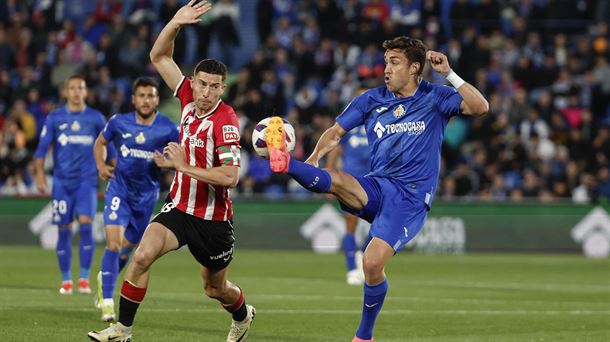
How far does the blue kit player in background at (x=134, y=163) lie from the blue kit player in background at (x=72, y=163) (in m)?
1.90

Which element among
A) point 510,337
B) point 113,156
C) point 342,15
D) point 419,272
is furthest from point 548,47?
point 510,337

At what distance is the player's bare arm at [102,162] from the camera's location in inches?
536

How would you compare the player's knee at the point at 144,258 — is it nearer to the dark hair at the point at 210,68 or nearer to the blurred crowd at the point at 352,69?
the dark hair at the point at 210,68

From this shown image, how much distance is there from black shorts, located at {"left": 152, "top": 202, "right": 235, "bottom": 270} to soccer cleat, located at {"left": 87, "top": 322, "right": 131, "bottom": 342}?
806 mm

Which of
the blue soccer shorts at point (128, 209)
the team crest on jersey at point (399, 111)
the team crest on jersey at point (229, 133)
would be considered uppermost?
the team crest on jersey at point (399, 111)

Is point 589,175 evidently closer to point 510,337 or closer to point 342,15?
point 342,15

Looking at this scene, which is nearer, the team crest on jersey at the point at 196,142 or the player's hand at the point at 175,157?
the player's hand at the point at 175,157

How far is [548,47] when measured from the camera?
2995 centimetres

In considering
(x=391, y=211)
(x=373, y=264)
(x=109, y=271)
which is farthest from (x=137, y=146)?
(x=373, y=264)

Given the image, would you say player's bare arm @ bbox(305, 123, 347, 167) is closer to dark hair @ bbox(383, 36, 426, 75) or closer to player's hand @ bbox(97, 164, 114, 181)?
dark hair @ bbox(383, 36, 426, 75)

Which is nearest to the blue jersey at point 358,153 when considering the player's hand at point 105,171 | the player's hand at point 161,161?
the player's hand at point 105,171

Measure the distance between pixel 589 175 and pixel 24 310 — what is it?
51.5ft

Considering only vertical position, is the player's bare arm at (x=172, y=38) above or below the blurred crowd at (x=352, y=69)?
above

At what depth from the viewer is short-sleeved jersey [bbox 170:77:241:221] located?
9.86 m
